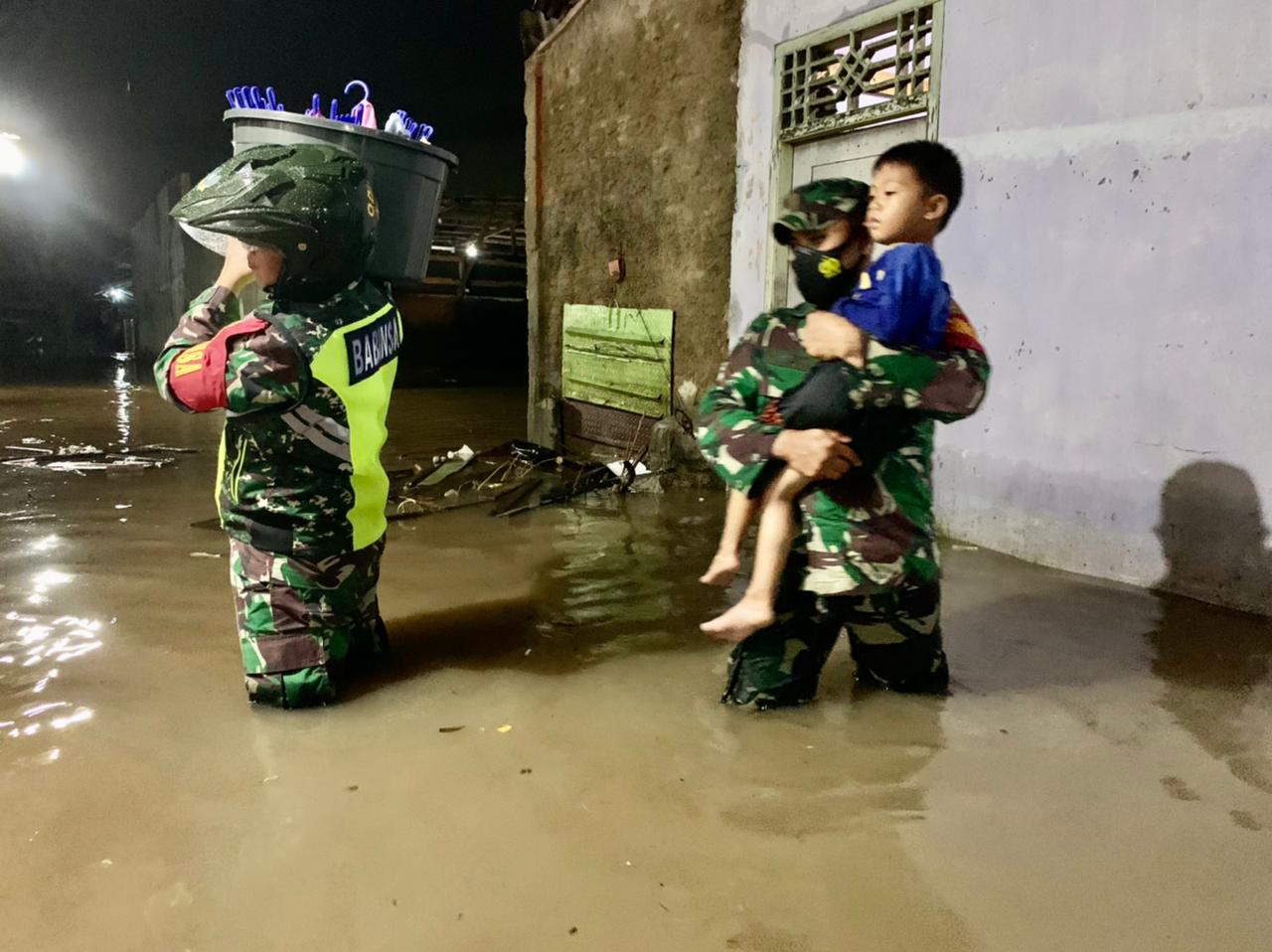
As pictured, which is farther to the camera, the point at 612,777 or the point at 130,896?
the point at 612,777

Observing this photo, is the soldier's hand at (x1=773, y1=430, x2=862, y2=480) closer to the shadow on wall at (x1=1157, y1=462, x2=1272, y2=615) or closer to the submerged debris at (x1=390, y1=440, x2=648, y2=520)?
the shadow on wall at (x1=1157, y1=462, x2=1272, y2=615)

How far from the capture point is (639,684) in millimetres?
3135

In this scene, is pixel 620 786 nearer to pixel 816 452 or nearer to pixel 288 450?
pixel 816 452

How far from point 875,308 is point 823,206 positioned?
1.15ft

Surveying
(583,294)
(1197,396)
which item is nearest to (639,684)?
(1197,396)

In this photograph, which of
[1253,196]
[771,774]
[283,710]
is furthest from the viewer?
[1253,196]

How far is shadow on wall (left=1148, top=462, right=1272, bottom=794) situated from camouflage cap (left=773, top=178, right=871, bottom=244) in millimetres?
1935

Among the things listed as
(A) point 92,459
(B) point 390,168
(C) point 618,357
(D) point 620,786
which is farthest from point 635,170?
(D) point 620,786

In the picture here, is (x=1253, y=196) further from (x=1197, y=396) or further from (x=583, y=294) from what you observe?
(x=583, y=294)

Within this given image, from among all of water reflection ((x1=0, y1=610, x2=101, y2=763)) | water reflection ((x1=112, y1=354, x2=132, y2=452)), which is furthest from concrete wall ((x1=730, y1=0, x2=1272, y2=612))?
water reflection ((x1=112, y1=354, x2=132, y2=452))

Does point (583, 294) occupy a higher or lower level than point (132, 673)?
higher

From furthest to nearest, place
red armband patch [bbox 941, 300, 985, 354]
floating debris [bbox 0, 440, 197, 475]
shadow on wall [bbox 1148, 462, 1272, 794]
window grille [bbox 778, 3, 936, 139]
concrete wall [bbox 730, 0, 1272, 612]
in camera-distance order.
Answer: floating debris [bbox 0, 440, 197, 475] → window grille [bbox 778, 3, 936, 139] → concrete wall [bbox 730, 0, 1272, 612] → shadow on wall [bbox 1148, 462, 1272, 794] → red armband patch [bbox 941, 300, 985, 354]

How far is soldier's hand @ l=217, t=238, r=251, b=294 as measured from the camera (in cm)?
285

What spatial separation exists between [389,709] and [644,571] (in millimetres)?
1870
